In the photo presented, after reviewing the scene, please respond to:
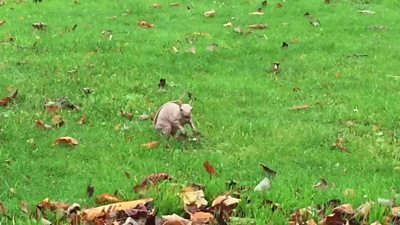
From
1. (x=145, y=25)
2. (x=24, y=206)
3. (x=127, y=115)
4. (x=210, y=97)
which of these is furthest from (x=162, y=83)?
(x=24, y=206)

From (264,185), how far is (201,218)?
0.94 m

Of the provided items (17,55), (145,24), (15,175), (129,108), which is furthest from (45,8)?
(15,175)

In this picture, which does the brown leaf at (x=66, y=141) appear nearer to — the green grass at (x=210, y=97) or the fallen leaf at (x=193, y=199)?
the green grass at (x=210, y=97)

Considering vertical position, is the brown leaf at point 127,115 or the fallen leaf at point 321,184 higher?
the fallen leaf at point 321,184

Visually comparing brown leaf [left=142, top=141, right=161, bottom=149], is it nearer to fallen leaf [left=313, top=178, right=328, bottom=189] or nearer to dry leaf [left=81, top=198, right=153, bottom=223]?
fallen leaf [left=313, top=178, right=328, bottom=189]

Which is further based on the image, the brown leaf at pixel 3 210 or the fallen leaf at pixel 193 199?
the brown leaf at pixel 3 210

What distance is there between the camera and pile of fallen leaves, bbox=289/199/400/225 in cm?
404

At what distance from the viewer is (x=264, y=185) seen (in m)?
4.90

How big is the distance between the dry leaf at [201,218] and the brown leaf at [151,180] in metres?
0.60

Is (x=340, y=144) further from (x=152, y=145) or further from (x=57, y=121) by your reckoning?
(x=57, y=121)

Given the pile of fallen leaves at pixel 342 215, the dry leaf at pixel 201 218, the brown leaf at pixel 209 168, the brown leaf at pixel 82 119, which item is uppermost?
the dry leaf at pixel 201 218

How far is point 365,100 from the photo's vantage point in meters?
7.71

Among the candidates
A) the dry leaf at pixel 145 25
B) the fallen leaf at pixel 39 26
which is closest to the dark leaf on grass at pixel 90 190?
the fallen leaf at pixel 39 26

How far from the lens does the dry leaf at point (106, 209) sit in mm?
4078
